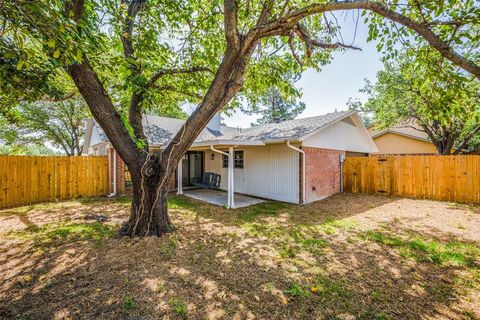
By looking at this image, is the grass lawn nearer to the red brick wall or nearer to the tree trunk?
the tree trunk

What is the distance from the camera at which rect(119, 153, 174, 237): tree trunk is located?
4586mm

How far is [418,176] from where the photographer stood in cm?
969

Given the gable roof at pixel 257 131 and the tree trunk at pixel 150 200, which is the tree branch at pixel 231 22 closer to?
the tree trunk at pixel 150 200

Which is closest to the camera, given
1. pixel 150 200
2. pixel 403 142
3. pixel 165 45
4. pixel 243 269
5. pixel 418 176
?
pixel 243 269

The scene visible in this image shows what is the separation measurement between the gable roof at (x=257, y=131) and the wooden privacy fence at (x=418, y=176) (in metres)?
2.97

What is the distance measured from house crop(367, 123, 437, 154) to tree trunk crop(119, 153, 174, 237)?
15976 millimetres

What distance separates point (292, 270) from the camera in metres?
3.58

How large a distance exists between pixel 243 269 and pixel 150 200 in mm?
2466

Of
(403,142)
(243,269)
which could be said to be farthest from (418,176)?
(243,269)

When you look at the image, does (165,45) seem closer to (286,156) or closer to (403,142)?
(286,156)

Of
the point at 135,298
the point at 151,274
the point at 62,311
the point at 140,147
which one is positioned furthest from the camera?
the point at 140,147

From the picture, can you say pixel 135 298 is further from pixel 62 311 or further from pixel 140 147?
pixel 140 147

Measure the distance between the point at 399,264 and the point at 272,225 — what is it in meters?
2.91

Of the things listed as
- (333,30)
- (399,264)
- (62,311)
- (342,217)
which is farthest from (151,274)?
(333,30)
